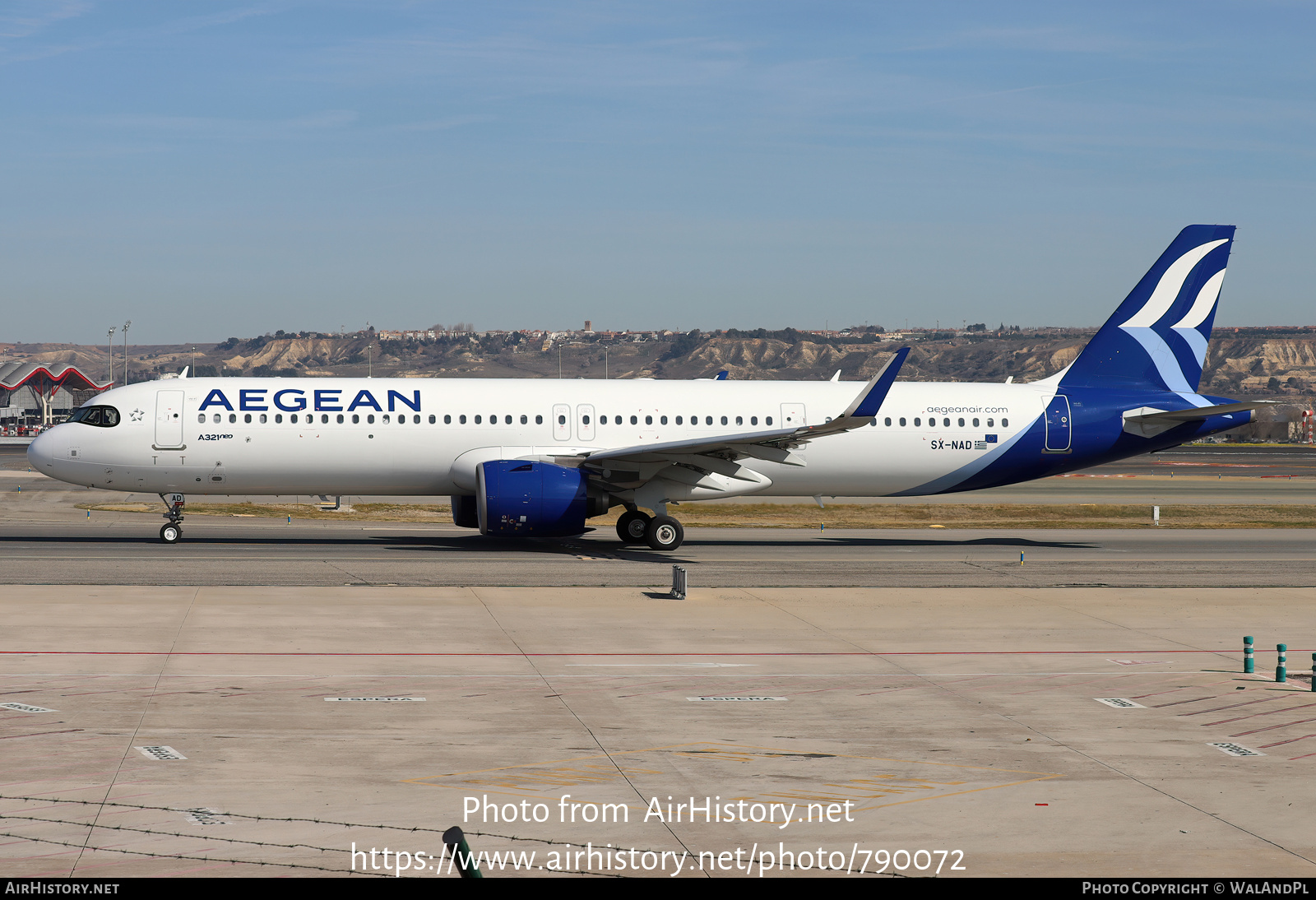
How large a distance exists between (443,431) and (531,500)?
3.92 meters

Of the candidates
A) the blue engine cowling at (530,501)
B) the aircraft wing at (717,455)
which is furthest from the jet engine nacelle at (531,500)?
the aircraft wing at (717,455)

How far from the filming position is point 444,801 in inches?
419

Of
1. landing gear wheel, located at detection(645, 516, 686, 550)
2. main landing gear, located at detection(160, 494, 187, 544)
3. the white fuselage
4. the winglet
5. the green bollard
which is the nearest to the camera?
the green bollard

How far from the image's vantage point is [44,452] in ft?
104

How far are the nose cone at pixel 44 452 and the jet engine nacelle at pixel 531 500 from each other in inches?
459

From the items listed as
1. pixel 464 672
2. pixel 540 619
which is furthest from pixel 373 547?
pixel 464 672

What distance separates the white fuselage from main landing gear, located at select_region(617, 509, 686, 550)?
2129 mm

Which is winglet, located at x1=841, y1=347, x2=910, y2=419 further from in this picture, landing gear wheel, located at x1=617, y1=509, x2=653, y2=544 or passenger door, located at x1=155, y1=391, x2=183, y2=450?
passenger door, located at x1=155, y1=391, x2=183, y2=450

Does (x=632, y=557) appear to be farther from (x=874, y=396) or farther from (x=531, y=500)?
(x=874, y=396)

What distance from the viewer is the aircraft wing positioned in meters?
29.7

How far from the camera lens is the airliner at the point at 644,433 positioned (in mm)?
31688

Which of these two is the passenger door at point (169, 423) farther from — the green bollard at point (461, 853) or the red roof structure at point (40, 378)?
the red roof structure at point (40, 378)

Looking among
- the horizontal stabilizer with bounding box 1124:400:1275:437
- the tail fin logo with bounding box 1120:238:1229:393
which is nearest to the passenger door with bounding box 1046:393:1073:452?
the horizontal stabilizer with bounding box 1124:400:1275:437
